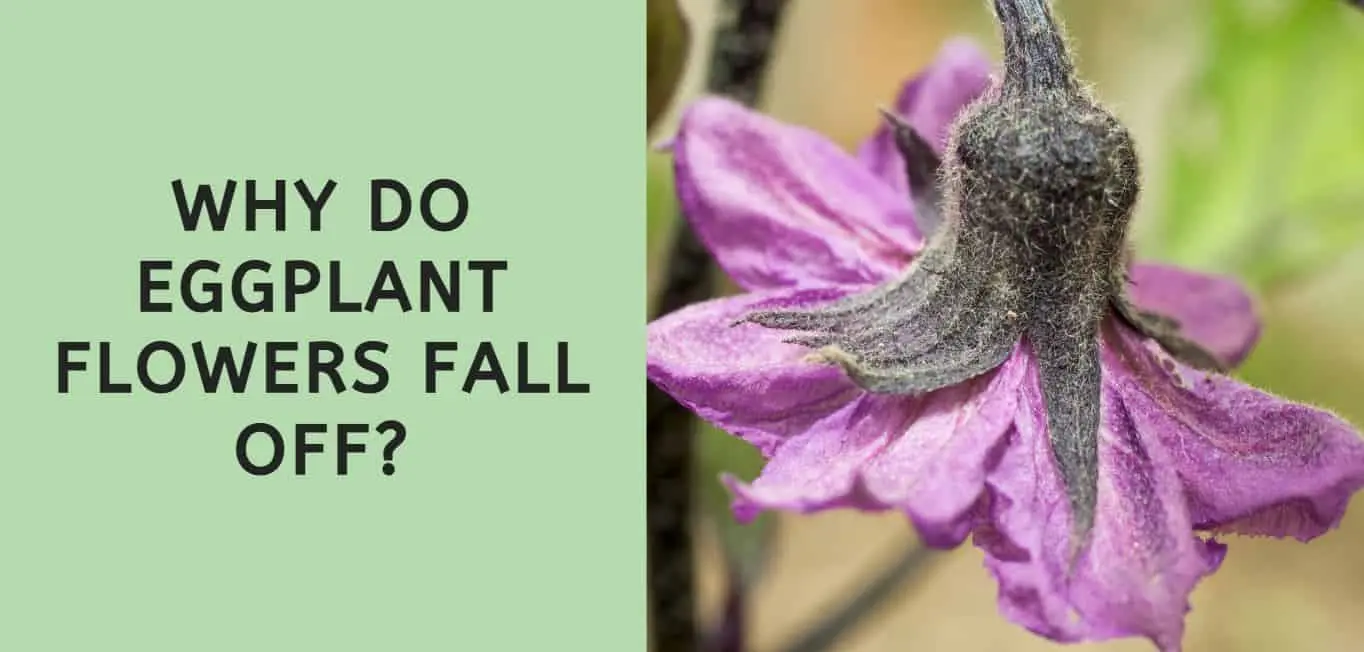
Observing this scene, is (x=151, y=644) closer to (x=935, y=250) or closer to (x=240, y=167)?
(x=240, y=167)

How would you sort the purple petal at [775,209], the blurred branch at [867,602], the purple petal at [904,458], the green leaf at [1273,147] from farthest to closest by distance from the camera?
the green leaf at [1273,147] → the blurred branch at [867,602] → the purple petal at [775,209] → the purple petal at [904,458]

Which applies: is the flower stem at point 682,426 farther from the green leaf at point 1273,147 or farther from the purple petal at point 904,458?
the green leaf at point 1273,147

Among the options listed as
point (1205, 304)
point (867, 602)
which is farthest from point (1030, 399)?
point (867, 602)

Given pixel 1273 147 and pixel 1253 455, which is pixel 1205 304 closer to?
pixel 1253 455

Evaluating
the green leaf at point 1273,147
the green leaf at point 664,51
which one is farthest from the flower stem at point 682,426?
the green leaf at point 1273,147

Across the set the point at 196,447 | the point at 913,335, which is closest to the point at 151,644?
the point at 196,447

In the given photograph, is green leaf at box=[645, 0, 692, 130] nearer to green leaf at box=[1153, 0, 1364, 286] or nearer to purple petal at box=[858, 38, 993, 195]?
purple petal at box=[858, 38, 993, 195]

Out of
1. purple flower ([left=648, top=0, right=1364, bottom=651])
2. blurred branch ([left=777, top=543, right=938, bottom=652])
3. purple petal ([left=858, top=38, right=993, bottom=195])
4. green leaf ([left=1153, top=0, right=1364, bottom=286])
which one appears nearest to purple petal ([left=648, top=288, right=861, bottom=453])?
purple flower ([left=648, top=0, right=1364, bottom=651])
